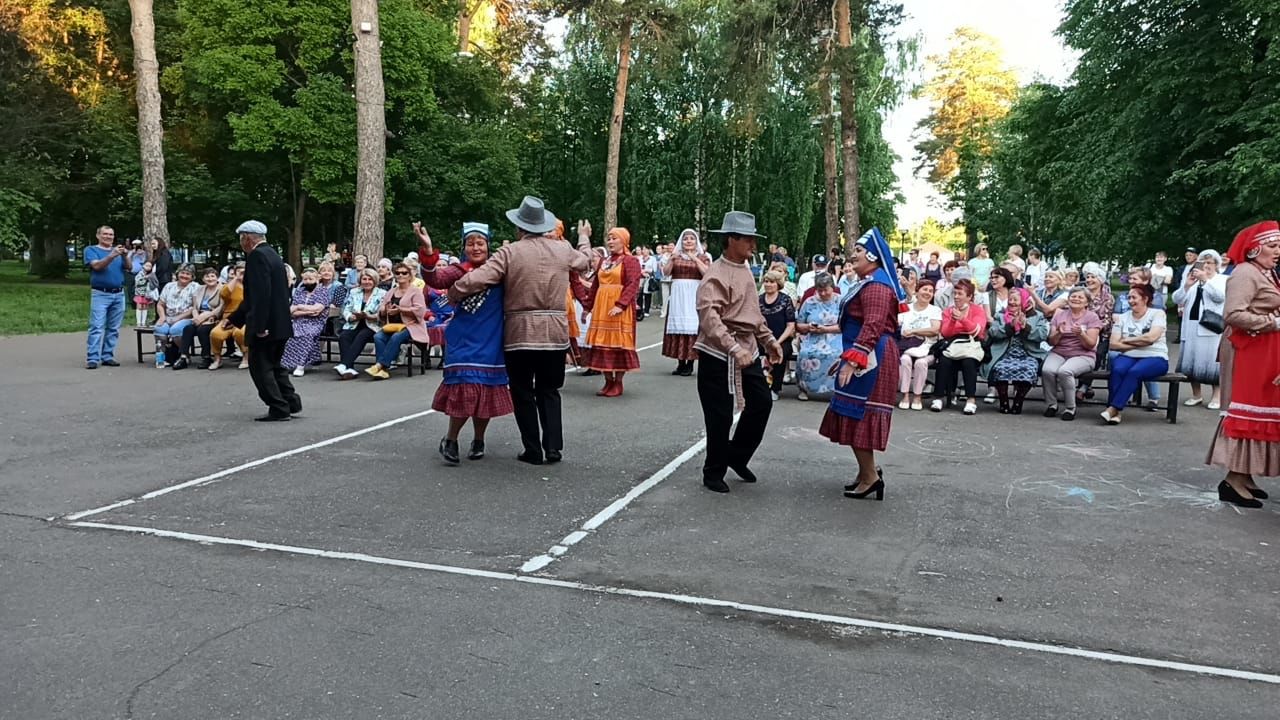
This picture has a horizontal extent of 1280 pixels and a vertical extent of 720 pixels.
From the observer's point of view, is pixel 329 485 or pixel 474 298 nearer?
pixel 329 485

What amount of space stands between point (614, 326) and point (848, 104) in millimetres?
16058

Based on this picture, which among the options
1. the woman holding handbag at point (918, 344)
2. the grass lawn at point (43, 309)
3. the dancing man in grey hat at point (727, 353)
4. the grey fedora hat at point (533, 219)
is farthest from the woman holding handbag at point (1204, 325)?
the grass lawn at point (43, 309)

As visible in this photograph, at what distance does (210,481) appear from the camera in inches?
270

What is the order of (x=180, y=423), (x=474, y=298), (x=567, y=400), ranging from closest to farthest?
(x=474, y=298), (x=180, y=423), (x=567, y=400)

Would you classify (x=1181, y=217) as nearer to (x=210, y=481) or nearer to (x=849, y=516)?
(x=849, y=516)

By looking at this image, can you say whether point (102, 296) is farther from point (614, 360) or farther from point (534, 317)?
point (534, 317)

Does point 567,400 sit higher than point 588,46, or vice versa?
point 588,46

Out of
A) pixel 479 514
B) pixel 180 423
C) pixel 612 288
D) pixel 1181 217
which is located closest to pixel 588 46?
pixel 1181 217

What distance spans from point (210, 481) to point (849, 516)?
15.2 feet

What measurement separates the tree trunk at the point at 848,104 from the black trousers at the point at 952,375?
14.4 m

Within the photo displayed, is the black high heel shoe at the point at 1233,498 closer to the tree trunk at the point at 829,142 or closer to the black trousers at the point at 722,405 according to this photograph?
the black trousers at the point at 722,405

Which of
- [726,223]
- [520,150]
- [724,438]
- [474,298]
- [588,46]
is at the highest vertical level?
[588,46]

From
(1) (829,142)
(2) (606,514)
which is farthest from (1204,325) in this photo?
(1) (829,142)

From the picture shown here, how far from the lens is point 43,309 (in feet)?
75.6
